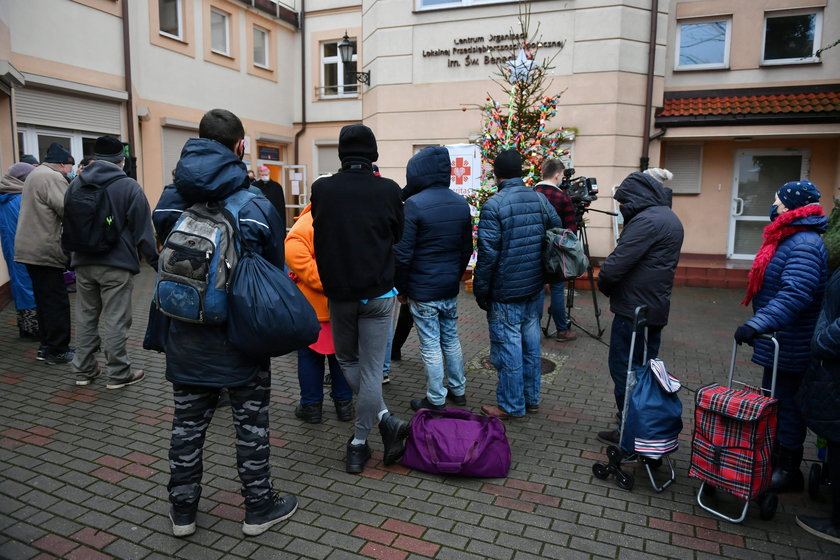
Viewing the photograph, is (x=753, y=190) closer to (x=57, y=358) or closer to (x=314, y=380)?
(x=314, y=380)

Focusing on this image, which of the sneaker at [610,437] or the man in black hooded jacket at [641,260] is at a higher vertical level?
the man in black hooded jacket at [641,260]

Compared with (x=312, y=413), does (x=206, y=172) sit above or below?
above

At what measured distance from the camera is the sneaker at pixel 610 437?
4.18m

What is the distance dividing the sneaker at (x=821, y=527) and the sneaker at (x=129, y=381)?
4963 mm

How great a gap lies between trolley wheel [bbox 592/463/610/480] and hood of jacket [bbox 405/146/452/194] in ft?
7.18

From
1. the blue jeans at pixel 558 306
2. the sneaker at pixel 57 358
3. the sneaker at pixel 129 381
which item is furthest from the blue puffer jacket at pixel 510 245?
the sneaker at pixel 57 358

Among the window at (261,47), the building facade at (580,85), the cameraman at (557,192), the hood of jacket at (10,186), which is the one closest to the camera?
the cameraman at (557,192)

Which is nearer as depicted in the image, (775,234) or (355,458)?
(775,234)

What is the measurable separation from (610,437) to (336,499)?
1976 mm

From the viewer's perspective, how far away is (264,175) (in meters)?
10.3

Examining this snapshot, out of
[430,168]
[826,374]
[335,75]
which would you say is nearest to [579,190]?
[430,168]

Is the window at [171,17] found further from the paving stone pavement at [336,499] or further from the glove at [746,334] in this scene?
the glove at [746,334]

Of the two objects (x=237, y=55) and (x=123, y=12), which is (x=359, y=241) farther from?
(x=237, y=55)

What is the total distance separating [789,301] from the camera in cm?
329
